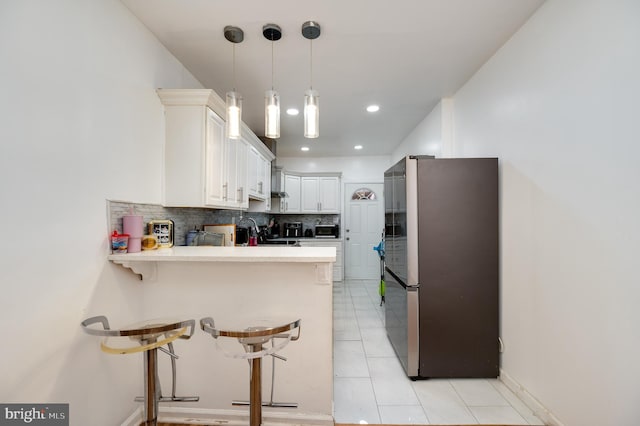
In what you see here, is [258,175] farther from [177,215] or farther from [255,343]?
[255,343]

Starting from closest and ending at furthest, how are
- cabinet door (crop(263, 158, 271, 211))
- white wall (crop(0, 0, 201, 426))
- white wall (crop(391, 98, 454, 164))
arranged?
white wall (crop(0, 0, 201, 426)) < white wall (crop(391, 98, 454, 164)) < cabinet door (crop(263, 158, 271, 211))

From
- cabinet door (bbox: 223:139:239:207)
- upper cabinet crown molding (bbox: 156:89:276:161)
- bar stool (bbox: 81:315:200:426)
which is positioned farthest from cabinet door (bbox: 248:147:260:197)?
bar stool (bbox: 81:315:200:426)

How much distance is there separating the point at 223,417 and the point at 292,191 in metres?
4.38

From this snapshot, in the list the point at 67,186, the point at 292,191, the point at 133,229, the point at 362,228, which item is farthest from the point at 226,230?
the point at 362,228

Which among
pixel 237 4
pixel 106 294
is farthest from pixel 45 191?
pixel 237 4

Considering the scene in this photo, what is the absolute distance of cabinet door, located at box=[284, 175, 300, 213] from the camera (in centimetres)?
578

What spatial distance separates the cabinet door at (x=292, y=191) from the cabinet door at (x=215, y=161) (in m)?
3.24

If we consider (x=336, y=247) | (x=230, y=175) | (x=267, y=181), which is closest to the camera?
(x=230, y=175)

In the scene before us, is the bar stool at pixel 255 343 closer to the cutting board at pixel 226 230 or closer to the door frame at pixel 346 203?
the cutting board at pixel 226 230

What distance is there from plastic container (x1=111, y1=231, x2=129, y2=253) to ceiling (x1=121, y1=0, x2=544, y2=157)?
1.43 m

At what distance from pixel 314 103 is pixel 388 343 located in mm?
2547

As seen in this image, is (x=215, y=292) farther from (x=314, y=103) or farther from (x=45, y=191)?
(x=314, y=103)

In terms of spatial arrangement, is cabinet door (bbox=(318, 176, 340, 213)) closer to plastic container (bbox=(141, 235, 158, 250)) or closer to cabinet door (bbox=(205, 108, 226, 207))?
cabinet door (bbox=(205, 108, 226, 207))

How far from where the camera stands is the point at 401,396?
207cm
